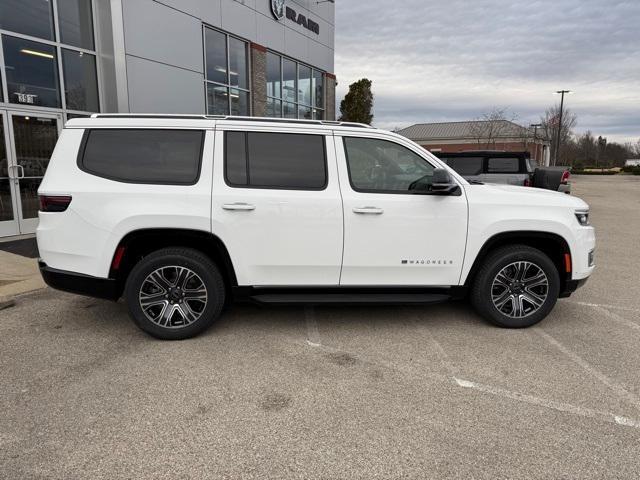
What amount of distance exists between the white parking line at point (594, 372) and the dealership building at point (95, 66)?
9006 millimetres

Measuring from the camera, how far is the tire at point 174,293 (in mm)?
4070

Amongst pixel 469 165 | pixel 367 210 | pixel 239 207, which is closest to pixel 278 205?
pixel 239 207

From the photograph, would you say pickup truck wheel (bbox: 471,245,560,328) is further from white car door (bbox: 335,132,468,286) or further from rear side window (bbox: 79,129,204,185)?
rear side window (bbox: 79,129,204,185)


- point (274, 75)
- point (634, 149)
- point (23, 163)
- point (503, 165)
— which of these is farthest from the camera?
point (634, 149)

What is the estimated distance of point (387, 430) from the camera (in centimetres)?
286

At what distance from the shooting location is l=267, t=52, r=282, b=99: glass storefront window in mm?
14773

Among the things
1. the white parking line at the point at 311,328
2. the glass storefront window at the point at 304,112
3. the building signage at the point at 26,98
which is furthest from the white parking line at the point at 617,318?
the glass storefront window at the point at 304,112

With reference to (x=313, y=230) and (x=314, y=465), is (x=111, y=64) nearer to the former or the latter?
(x=313, y=230)

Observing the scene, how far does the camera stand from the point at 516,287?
4500 millimetres

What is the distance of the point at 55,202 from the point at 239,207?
1573 millimetres

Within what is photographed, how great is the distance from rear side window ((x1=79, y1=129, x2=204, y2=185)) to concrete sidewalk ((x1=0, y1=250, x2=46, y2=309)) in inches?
97.2

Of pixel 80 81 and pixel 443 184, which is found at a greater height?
pixel 80 81

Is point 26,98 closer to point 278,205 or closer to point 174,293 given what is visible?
point 174,293

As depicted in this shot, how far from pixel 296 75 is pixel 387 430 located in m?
15.2
